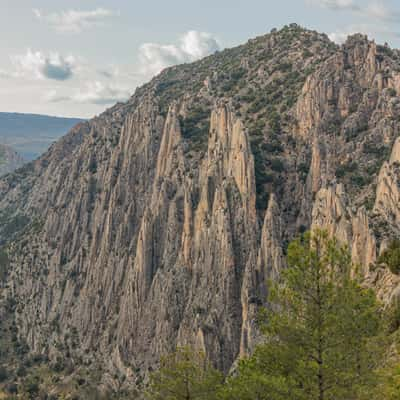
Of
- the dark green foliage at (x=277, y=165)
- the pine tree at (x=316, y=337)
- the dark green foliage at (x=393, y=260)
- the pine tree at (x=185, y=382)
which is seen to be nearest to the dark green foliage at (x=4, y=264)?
the dark green foliage at (x=277, y=165)

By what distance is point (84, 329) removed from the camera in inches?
4476

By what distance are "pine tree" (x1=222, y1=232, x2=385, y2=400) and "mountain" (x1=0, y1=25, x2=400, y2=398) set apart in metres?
20.1

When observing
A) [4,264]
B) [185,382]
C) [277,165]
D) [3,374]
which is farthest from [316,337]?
[4,264]

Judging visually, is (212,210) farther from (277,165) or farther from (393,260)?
(393,260)

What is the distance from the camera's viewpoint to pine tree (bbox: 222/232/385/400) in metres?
29.9

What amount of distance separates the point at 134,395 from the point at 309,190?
145 ft

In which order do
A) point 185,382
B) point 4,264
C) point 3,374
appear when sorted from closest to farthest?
point 185,382 → point 3,374 → point 4,264

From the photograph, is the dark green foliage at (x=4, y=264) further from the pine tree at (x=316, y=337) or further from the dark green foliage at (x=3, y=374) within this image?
the pine tree at (x=316, y=337)

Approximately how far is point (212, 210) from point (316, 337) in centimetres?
6252

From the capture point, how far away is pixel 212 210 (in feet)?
305

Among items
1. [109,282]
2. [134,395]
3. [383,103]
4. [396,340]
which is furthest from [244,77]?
[396,340]

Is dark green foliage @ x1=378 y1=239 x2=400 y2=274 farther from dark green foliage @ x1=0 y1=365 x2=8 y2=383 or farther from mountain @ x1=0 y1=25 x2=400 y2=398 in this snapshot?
dark green foliage @ x1=0 y1=365 x2=8 y2=383

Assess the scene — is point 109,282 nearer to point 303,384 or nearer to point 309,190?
point 309,190

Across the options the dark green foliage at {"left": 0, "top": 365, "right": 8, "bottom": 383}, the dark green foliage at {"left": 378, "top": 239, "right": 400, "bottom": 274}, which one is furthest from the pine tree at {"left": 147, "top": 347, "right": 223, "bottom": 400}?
the dark green foliage at {"left": 0, "top": 365, "right": 8, "bottom": 383}
